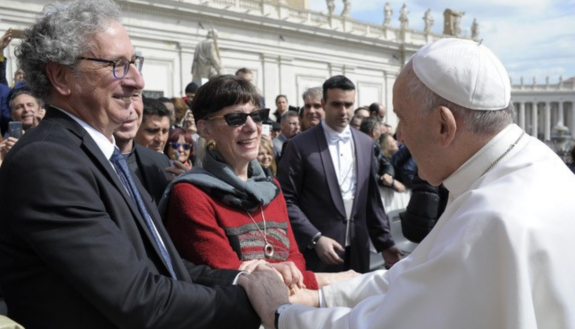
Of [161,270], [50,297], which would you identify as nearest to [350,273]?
[161,270]

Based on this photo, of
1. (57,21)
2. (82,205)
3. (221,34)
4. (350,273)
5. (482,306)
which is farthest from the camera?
(221,34)

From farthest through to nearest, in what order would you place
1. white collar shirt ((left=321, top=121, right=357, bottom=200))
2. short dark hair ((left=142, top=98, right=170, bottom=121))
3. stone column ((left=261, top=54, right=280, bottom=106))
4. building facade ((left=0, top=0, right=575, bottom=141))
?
stone column ((left=261, top=54, right=280, bottom=106))
building facade ((left=0, top=0, right=575, bottom=141))
white collar shirt ((left=321, top=121, right=357, bottom=200))
short dark hair ((left=142, top=98, right=170, bottom=121))

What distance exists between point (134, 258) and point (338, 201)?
3012 millimetres

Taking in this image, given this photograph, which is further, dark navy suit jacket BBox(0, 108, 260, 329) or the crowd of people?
dark navy suit jacket BBox(0, 108, 260, 329)

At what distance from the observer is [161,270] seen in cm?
212

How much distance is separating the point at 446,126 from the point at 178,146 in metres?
3.87

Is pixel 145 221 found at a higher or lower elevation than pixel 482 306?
higher

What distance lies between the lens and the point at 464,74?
1912mm

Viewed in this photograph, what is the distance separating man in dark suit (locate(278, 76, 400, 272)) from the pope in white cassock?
8.47 ft

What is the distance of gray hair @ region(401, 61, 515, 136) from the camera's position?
186 centimetres

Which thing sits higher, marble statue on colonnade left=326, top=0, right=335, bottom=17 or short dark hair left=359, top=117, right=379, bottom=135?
marble statue on colonnade left=326, top=0, right=335, bottom=17

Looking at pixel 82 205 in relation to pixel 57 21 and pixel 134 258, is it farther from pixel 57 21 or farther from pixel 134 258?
pixel 57 21

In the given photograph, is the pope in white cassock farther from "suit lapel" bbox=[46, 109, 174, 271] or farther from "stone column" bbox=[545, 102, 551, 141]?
"stone column" bbox=[545, 102, 551, 141]

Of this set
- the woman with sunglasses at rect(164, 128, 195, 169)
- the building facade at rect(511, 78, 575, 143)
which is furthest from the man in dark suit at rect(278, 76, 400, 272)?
the building facade at rect(511, 78, 575, 143)
